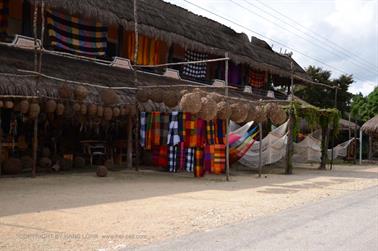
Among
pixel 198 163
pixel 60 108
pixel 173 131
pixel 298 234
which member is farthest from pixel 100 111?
pixel 298 234

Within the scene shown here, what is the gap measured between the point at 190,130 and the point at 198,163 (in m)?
0.94

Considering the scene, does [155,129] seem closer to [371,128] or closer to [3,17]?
[3,17]

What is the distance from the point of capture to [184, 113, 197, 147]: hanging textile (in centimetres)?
1351

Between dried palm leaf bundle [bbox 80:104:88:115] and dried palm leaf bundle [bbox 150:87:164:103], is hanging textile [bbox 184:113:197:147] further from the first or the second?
dried palm leaf bundle [bbox 80:104:88:115]

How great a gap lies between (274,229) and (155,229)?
5.20 ft

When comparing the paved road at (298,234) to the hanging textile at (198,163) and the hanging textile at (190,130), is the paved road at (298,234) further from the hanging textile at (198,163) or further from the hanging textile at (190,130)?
the hanging textile at (190,130)

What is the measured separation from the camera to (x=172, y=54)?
20.6 meters

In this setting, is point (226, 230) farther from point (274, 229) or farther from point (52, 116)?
point (52, 116)

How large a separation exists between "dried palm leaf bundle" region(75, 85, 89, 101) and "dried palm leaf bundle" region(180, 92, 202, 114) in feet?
8.05

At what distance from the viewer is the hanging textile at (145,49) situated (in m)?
18.2

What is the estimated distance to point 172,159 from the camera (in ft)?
47.1

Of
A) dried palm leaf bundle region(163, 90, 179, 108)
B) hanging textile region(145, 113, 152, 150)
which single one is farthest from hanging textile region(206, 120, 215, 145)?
hanging textile region(145, 113, 152, 150)

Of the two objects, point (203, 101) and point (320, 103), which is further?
point (320, 103)

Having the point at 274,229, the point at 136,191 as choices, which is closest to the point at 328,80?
the point at 136,191
